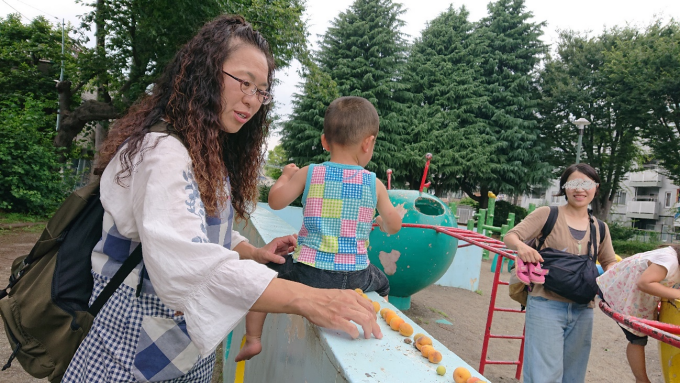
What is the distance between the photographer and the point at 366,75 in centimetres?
2461

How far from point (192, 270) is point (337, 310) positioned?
1.30 ft

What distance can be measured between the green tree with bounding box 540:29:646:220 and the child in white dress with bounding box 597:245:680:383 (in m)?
23.4

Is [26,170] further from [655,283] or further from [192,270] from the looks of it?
[655,283]

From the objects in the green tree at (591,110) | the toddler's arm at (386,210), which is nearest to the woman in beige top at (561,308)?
the toddler's arm at (386,210)

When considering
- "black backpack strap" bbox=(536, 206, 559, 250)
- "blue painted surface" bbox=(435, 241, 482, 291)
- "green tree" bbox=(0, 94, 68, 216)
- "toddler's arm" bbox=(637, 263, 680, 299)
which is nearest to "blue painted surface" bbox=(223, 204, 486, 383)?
"black backpack strap" bbox=(536, 206, 559, 250)

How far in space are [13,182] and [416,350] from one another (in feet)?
47.6

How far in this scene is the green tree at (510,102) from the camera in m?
25.4

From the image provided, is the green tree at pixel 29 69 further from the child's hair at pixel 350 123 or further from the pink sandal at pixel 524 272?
the pink sandal at pixel 524 272

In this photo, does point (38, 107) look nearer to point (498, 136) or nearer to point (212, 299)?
point (212, 299)

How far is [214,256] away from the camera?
1.10 m

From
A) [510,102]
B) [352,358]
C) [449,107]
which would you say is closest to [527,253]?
[352,358]

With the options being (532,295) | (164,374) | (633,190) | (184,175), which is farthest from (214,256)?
(633,190)

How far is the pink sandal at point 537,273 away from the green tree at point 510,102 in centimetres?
2285

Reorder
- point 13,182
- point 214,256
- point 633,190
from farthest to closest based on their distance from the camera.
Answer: point 633,190
point 13,182
point 214,256
